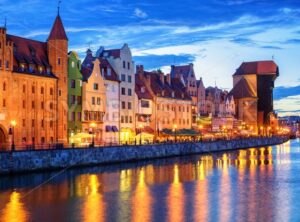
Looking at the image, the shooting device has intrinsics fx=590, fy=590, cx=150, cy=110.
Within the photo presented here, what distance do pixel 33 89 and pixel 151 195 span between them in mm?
34105

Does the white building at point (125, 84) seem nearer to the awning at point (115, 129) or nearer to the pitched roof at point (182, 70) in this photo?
the awning at point (115, 129)

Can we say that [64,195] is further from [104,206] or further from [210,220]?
[210,220]

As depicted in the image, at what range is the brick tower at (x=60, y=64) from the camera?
85250mm

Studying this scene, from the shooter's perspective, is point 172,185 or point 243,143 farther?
point 243,143

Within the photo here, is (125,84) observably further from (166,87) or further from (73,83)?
(166,87)

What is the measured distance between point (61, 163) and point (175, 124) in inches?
2214

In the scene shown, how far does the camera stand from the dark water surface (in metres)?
42.5

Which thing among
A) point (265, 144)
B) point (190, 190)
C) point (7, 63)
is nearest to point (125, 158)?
point (7, 63)

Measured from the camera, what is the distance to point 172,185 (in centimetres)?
5972

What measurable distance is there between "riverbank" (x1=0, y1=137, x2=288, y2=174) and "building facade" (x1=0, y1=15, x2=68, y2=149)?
4.43 meters

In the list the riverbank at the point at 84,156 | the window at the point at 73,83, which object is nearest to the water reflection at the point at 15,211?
the riverbank at the point at 84,156

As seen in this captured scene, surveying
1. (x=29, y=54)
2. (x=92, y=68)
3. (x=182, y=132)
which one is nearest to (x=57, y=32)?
(x=29, y=54)

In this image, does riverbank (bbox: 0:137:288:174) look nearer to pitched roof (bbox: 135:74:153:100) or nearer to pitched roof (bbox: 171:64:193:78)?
pitched roof (bbox: 135:74:153:100)

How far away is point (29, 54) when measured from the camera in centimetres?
8238
